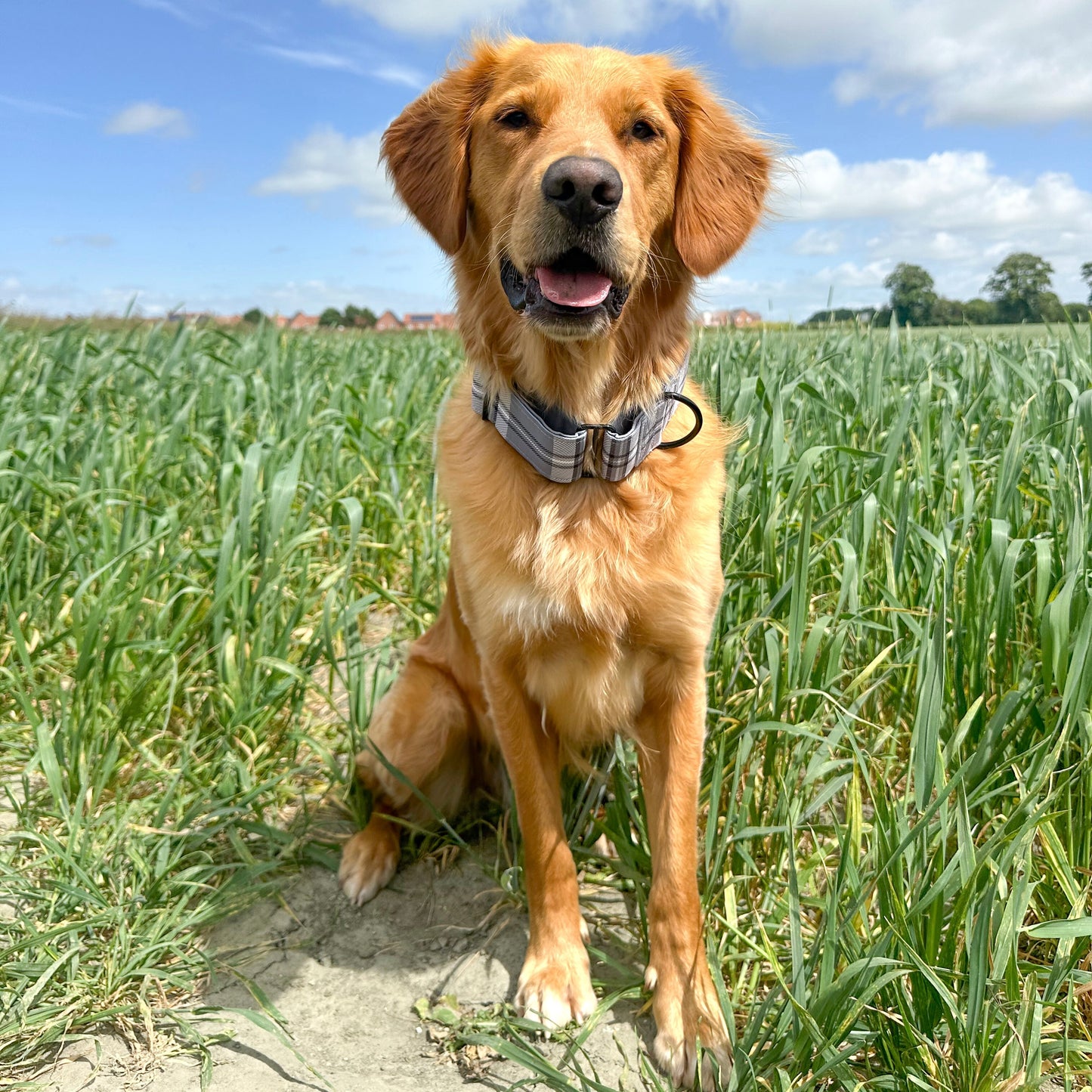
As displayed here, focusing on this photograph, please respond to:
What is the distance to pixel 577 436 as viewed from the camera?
1.84 m

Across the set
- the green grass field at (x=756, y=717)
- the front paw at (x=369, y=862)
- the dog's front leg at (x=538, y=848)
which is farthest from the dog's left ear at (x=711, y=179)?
the front paw at (x=369, y=862)

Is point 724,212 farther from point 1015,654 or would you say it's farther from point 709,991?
point 709,991

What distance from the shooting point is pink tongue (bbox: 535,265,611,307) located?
182 centimetres

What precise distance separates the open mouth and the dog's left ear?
0.29 m

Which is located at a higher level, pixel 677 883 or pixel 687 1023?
pixel 677 883

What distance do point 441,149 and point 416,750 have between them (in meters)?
1.49

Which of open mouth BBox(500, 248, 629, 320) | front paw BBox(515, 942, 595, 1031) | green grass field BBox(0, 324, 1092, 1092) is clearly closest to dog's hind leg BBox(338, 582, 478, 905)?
green grass field BBox(0, 324, 1092, 1092)

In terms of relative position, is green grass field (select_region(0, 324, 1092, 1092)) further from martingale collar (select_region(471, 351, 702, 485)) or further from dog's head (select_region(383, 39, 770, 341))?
dog's head (select_region(383, 39, 770, 341))

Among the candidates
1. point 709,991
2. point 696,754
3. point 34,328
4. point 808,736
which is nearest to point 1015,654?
point 808,736

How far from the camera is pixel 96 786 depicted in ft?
7.61

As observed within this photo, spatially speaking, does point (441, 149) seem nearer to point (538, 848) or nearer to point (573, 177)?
point (573, 177)

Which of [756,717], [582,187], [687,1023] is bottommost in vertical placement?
[687,1023]

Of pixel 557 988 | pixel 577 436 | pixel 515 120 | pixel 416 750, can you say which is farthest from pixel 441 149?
pixel 557 988

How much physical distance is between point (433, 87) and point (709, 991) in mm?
2154
